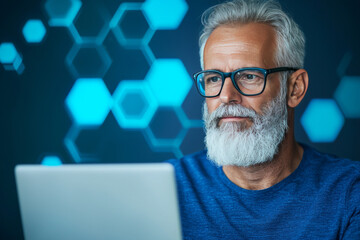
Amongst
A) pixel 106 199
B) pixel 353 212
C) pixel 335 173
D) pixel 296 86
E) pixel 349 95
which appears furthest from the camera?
pixel 349 95

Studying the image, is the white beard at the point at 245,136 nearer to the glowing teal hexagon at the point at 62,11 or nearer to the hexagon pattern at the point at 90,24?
the hexagon pattern at the point at 90,24

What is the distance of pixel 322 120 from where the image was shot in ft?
5.74

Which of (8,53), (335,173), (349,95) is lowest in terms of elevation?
(335,173)

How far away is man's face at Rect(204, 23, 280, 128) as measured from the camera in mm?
1221

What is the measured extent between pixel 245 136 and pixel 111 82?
866mm

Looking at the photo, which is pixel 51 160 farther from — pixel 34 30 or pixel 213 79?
pixel 213 79

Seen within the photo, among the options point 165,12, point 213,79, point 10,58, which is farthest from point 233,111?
point 10,58

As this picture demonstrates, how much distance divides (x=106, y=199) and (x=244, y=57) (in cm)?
78

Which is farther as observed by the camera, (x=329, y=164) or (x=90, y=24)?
(x=90, y=24)

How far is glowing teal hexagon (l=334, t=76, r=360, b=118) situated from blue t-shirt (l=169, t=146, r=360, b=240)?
0.54m

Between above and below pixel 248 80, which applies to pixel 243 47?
above

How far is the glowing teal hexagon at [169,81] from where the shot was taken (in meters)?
1.79

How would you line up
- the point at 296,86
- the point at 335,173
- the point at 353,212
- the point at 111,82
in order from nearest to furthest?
1. the point at 353,212
2. the point at 335,173
3. the point at 296,86
4. the point at 111,82

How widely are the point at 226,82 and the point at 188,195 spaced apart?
1.34ft
